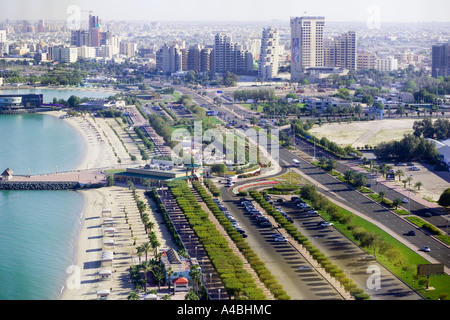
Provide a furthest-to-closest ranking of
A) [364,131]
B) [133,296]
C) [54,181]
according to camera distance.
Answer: [364,131]
[54,181]
[133,296]

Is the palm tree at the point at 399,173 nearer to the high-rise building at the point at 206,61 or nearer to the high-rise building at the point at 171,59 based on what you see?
the high-rise building at the point at 206,61

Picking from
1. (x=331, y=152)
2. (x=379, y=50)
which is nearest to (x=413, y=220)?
(x=331, y=152)

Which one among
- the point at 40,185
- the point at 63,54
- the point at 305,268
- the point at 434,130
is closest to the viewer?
the point at 305,268

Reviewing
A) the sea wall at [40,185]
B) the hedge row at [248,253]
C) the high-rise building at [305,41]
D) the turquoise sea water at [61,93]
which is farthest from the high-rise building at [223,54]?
the hedge row at [248,253]

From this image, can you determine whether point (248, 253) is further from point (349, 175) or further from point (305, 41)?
point (305, 41)

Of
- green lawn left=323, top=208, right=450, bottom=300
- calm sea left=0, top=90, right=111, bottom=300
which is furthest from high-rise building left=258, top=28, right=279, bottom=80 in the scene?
green lawn left=323, top=208, right=450, bottom=300

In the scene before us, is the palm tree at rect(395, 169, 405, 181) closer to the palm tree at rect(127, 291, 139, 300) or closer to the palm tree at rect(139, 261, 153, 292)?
the palm tree at rect(139, 261, 153, 292)

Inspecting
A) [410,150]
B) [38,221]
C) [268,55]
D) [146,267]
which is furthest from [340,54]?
[146,267]
